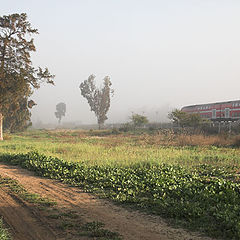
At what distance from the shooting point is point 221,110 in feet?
135

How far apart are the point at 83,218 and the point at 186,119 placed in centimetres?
3481

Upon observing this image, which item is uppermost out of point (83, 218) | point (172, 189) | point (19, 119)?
point (19, 119)

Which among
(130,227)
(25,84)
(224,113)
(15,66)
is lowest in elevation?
(130,227)

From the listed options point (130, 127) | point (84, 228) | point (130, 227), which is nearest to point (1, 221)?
point (84, 228)

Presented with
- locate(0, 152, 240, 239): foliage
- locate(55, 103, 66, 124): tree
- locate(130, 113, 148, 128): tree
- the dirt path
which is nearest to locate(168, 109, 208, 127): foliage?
locate(130, 113, 148, 128): tree

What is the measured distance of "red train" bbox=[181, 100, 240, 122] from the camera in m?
38.3

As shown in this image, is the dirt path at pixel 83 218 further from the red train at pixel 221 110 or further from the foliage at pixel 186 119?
the red train at pixel 221 110

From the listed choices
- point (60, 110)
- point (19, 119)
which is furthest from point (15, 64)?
point (60, 110)

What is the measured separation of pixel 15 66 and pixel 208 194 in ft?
94.6

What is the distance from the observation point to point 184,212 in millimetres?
6082

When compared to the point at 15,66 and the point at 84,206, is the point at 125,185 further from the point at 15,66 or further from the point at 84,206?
the point at 15,66

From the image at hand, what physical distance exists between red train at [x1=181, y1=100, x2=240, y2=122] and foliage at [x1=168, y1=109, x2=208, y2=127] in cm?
339

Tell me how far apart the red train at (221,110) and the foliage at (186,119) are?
11.1 ft

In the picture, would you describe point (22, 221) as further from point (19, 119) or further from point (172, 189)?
point (19, 119)
